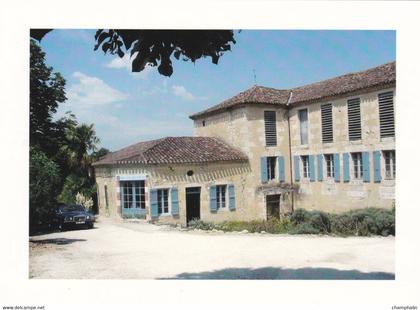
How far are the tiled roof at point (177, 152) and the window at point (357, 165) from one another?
14.0 ft

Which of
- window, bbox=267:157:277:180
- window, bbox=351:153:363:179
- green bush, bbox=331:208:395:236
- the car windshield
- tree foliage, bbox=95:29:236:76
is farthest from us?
window, bbox=267:157:277:180

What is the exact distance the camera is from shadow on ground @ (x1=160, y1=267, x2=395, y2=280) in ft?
23.8

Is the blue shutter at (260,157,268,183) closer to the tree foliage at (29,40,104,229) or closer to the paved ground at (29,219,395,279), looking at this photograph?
the paved ground at (29,219,395,279)

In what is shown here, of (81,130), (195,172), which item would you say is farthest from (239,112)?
(81,130)

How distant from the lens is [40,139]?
8969mm

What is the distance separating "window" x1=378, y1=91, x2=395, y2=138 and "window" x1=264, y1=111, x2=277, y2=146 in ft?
14.2

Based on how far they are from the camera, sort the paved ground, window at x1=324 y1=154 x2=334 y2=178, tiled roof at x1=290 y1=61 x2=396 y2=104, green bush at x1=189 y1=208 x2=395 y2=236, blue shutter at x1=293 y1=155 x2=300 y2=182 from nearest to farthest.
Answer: the paved ground < green bush at x1=189 y1=208 x2=395 y2=236 < tiled roof at x1=290 y1=61 x2=396 y2=104 < window at x1=324 y1=154 x2=334 y2=178 < blue shutter at x1=293 y1=155 x2=300 y2=182

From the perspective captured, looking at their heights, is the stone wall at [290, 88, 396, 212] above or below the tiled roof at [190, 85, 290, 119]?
below

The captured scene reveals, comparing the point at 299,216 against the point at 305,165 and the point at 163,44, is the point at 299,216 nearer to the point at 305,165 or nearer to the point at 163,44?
the point at 305,165

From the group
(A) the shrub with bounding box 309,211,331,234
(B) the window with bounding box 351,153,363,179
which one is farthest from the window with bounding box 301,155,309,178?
(A) the shrub with bounding box 309,211,331,234

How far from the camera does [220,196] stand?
15.7 meters

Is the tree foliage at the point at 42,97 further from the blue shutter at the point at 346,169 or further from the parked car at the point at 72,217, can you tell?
the blue shutter at the point at 346,169

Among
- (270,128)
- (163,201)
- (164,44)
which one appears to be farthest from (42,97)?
(270,128)
